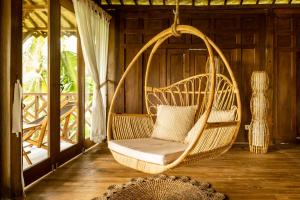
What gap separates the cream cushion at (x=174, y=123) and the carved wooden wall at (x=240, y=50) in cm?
249

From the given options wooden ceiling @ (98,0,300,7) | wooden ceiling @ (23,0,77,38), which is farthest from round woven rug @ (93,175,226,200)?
wooden ceiling @ (98,0,300,7)

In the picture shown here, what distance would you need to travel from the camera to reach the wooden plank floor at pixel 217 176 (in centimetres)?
267

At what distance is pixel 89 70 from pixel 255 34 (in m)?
3.00

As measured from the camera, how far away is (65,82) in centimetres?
554

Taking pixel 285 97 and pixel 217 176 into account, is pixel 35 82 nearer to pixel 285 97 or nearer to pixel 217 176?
pixel 217 176

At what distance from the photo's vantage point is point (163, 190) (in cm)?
267

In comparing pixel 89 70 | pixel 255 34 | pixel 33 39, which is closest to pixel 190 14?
pixel 255 34

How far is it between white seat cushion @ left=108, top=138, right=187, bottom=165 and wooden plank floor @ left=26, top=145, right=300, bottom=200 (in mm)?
500

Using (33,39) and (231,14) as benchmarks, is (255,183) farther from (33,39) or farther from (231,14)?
(33,39)

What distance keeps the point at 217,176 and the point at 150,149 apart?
121 centimetres

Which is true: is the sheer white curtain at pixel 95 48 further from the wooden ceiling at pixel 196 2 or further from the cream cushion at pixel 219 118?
the cream cushion at pixel 219 118

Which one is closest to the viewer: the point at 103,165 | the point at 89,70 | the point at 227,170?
the point at 227,170

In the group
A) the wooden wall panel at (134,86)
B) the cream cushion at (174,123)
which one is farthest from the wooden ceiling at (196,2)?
the cream cushion at (174,123)

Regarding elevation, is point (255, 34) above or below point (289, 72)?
above
